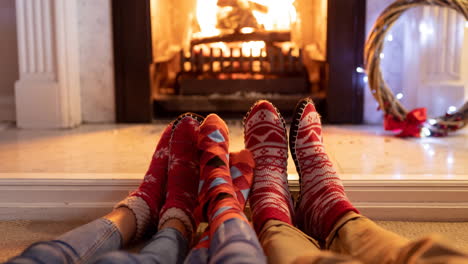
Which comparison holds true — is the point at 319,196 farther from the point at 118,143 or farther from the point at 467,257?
the point at 118,143

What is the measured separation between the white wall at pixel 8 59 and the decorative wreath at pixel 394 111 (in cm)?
146

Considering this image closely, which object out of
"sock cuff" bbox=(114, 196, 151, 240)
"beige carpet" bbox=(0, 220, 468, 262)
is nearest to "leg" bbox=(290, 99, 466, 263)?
"beige carpet" bbox=(0, 220, 468, 262)

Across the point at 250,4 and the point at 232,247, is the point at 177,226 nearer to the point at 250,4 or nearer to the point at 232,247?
the point at 232,247

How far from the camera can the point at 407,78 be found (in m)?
2.15

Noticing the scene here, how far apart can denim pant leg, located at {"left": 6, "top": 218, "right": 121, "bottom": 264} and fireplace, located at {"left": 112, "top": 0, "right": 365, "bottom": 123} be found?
1307mm

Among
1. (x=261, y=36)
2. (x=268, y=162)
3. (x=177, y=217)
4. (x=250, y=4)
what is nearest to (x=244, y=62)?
(x=261, y=36)

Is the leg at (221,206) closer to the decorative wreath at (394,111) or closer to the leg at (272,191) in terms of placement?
the leg at (272,191)

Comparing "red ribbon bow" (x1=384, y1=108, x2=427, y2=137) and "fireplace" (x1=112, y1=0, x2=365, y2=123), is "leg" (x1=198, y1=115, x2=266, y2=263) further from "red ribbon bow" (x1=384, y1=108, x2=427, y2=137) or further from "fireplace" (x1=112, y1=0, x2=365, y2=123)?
"fireplace" (x1=112, y1=0, x2=365, y2=123)

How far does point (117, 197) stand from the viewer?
1.31m

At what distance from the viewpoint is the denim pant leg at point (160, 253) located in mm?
699

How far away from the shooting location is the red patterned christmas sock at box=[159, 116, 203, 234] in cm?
108

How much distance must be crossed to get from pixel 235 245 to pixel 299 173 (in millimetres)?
540

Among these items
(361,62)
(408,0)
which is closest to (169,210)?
(408,0)

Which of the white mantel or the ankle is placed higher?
the white mantel
